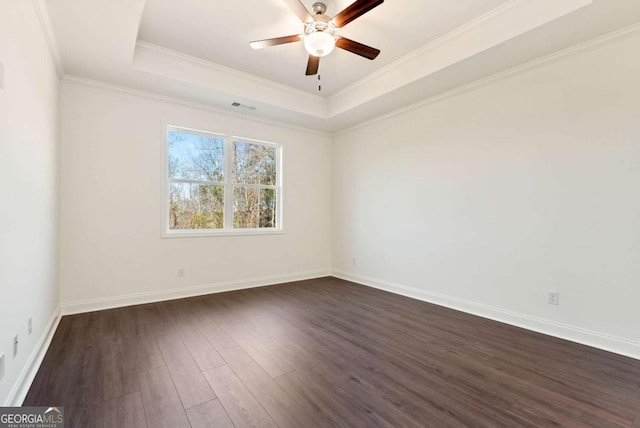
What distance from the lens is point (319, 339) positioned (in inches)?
108

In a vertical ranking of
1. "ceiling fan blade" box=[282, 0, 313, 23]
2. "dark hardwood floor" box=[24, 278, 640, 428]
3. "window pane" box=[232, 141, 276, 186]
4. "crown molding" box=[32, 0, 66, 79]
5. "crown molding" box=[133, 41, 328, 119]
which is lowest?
"dark hardwood floor" box=[24, 278, 640, 428]

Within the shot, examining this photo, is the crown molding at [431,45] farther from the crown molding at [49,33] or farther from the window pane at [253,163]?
the crown molding at [49,33]

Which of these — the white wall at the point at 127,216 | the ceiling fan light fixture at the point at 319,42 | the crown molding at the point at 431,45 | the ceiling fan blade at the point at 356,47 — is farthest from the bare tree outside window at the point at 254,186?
the ceiling fan blade at the point at 356,47

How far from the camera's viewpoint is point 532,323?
3018 millimetres

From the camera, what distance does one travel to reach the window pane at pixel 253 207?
15.5ft

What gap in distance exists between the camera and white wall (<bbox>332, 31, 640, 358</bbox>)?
256 cm

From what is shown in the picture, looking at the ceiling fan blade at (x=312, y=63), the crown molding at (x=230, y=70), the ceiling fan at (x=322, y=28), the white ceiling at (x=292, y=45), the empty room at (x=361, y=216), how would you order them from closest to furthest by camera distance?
the empty room at (x=361, y=216)
the ceiling fan at (x=322, y=28)
the white ceiling at (x=292, y=45)
the ceiling fan blade at (x=312, y=63)
the crown molding at (x=230, y=70)

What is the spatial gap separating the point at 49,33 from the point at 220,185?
2.42 metres

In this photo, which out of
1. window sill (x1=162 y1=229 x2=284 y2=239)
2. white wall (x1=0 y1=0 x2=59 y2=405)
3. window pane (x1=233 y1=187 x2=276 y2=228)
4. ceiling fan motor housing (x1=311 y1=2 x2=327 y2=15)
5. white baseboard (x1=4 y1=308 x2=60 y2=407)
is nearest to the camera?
white wall (x1=0 y1=0 x2=59 y2=405)

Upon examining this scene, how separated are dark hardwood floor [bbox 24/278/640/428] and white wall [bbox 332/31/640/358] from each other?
1.26 feet

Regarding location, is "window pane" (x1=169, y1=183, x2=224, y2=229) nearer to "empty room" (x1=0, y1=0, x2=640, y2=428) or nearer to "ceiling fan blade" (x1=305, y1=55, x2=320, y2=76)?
"empty room" (x1=0, y1=0, x2=640, y2=428)

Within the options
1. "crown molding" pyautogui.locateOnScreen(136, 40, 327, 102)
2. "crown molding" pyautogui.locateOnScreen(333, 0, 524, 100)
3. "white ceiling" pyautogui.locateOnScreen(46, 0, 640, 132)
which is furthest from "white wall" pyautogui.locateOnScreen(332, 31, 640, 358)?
"crown molding" pyautogui.locateOnScreen(136, 40, 327, 102)

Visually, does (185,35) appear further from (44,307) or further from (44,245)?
(44,307)

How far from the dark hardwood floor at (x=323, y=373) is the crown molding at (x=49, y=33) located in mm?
2620
